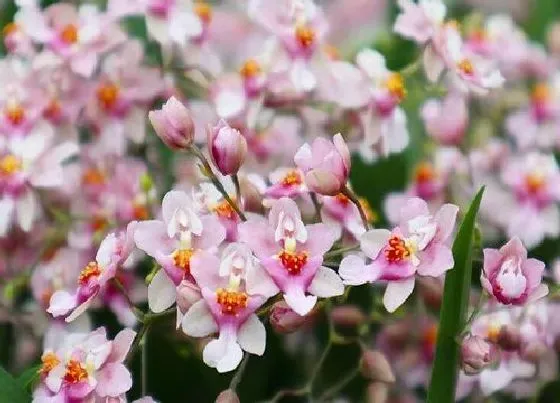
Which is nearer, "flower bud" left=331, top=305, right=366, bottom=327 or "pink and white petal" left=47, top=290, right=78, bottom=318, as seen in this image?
"pink and white petal" left=47, top=290, right=78, bottom=318

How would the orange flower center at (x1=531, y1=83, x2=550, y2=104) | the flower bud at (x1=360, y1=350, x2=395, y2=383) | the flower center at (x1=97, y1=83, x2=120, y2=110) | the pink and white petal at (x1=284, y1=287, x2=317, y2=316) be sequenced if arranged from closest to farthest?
1. the pink and white petal at (x1=284, y1=287, x2=317, y2=316)
2. the flower bud at (x1=360, y1=350, x2=395, y2=383)
3. the flower center at (x1=97, y1=83, x2=120, y2=110)
4. the orange flower center at (x1=531, y1=83, x2=550, y2=104)

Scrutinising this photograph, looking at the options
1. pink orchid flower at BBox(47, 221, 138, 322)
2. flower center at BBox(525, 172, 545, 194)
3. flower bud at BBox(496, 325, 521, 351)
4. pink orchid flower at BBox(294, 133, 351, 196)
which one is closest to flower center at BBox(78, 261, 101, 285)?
pink orchid flower at BBox(47, 221, 138, 322)

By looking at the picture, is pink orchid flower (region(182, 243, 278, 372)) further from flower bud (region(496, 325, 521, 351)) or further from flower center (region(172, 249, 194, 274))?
flower bud (region(496, 325, 521, 351))

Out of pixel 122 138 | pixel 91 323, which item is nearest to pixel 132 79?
pixel 122 138

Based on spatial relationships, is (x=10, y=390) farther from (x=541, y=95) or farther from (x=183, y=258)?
(x=541, y=95)

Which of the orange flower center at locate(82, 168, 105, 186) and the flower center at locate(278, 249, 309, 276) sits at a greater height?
the flower center at locate(278, 249, 309, 276)

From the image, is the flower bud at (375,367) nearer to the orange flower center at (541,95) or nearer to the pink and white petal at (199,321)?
the pink and white petal at (199,321)

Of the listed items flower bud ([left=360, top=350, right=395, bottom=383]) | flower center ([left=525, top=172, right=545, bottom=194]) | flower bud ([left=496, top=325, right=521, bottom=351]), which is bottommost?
flower center ([left=525, top=172, right=545, bottom=194])
